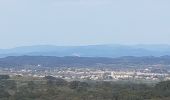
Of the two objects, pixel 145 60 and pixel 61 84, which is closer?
pixel 61 84

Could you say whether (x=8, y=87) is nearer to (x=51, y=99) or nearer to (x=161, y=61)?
(x=51, y=99)

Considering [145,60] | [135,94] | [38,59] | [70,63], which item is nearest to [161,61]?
[145,60]

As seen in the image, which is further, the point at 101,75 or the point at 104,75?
the point at 101,75

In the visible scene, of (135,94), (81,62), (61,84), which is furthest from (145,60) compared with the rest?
(135,94)

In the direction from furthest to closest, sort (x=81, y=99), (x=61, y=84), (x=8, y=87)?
(x=61, y=84) < (x=8, y=87) < (x=81, y=99)

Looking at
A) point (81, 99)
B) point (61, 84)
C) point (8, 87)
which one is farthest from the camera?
point (61, 84)

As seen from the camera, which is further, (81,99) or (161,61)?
(161,61)

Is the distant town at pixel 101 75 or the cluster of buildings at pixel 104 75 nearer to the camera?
the distant town at pixel 101 75

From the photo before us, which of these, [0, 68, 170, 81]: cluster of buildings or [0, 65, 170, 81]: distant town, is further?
[0, 68, 170, 81]: cluster of buildings

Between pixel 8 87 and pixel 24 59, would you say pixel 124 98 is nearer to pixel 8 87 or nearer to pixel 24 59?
pixel 8 87
